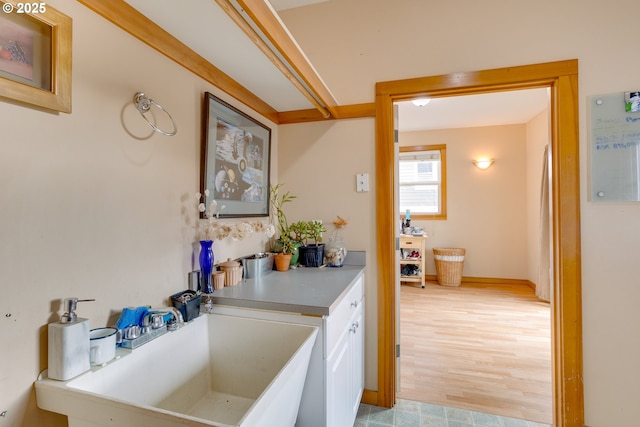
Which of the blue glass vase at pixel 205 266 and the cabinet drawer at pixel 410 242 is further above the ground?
the blue glass vase at pixel 205 266

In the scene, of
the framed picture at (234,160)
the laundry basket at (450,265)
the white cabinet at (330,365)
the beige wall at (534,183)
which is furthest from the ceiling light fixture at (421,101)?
the laundry basket at (450,265)

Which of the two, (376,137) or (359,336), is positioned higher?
(376,137)

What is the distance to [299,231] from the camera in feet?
6.51

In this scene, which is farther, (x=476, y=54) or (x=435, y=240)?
(x=435, y=240)

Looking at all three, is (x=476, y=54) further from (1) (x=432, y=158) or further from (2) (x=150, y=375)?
(1) (x=432, y=158)

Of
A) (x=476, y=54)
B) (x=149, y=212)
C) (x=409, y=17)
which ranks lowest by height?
(x=149, y=212)

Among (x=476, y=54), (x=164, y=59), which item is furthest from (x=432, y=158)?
(x=164, y=59)

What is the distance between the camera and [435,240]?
5.09 meters

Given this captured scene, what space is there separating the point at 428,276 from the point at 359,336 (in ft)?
12.2

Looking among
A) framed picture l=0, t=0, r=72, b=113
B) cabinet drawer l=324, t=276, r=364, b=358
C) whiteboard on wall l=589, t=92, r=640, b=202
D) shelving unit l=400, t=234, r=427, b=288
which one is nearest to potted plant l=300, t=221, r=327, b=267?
cabinet drawer l=324, t=276, r=364, b=358

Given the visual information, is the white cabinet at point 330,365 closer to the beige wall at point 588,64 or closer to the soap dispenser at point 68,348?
the soap dispenser at point 68,348

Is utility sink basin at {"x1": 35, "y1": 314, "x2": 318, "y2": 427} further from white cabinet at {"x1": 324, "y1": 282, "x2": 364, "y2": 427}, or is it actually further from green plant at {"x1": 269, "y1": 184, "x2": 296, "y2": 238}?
green plant at {"x1": 269, "y1": 184, "x2": 296, "y2": 238}

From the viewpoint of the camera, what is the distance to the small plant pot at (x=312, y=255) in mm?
1924

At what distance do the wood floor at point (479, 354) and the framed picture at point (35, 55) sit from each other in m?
2.36
